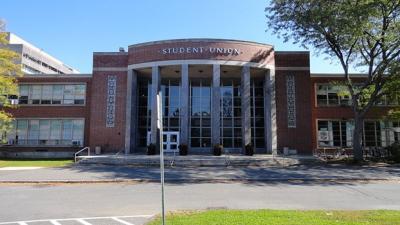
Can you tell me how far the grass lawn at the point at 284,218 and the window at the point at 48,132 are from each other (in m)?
28.5

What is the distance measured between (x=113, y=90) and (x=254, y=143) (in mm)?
14173

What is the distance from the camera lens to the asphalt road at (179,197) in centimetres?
1110

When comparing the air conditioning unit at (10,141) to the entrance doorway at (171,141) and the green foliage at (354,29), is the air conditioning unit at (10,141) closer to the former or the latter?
the entrance doorway at (171,141)

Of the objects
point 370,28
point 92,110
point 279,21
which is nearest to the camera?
point 370,28

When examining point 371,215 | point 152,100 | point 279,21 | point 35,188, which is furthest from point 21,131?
point 371,215

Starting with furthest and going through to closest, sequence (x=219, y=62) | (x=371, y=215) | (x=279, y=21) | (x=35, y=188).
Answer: (x=219, y=62) < (x=279, y=21) < (x=35, y=188) < (x=371, y=215)

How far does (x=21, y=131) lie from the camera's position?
37.1 meters

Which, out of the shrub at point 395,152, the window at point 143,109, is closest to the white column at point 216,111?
the window at point 143,109

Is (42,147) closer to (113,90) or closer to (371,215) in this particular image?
(113,90)

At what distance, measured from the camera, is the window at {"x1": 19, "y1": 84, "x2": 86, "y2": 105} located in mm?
37219

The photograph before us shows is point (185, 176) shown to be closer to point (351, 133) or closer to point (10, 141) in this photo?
point (351, 133)

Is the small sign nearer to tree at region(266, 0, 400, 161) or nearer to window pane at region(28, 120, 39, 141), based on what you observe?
window pane at region(28, 120, 39, 141)

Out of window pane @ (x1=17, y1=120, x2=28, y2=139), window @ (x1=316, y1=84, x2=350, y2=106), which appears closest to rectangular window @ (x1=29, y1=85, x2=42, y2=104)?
window pane @ (x1=17, y1=120, x2=28, y2=139)

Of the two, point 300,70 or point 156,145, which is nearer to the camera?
point 156,145
